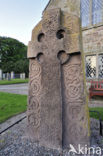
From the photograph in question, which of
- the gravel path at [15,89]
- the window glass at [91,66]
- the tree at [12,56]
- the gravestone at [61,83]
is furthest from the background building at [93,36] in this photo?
the tree at [12,56]

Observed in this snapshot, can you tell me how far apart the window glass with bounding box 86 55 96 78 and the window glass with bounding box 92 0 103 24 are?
236cm

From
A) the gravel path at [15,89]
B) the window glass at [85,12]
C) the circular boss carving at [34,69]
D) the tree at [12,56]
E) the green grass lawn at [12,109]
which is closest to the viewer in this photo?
the circular boss carving at [34,69]

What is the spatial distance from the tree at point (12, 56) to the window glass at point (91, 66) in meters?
26.8

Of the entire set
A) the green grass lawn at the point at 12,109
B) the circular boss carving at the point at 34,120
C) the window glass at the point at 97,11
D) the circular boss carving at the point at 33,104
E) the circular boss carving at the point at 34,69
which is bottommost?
the green grass lawn at the point at 12,109

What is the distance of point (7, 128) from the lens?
2713 millimetres

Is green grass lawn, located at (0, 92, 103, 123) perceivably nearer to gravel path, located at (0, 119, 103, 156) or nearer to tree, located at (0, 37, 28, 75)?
gravel path, located at (0, 119, 103, 156)

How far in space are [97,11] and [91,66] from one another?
141 inches

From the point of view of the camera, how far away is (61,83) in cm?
197

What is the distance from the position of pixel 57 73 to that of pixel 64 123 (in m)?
0.89

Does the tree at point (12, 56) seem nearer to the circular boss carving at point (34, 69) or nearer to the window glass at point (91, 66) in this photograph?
the window glass at point (91, 66)

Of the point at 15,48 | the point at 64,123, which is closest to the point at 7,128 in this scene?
the point at 64,123

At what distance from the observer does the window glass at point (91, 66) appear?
7445 millimetres

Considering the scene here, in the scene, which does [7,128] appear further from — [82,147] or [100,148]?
[100,148]

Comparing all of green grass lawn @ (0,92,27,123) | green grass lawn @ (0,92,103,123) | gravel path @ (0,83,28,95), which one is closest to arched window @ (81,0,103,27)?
green grass lawn @ (0,92,103,123)
